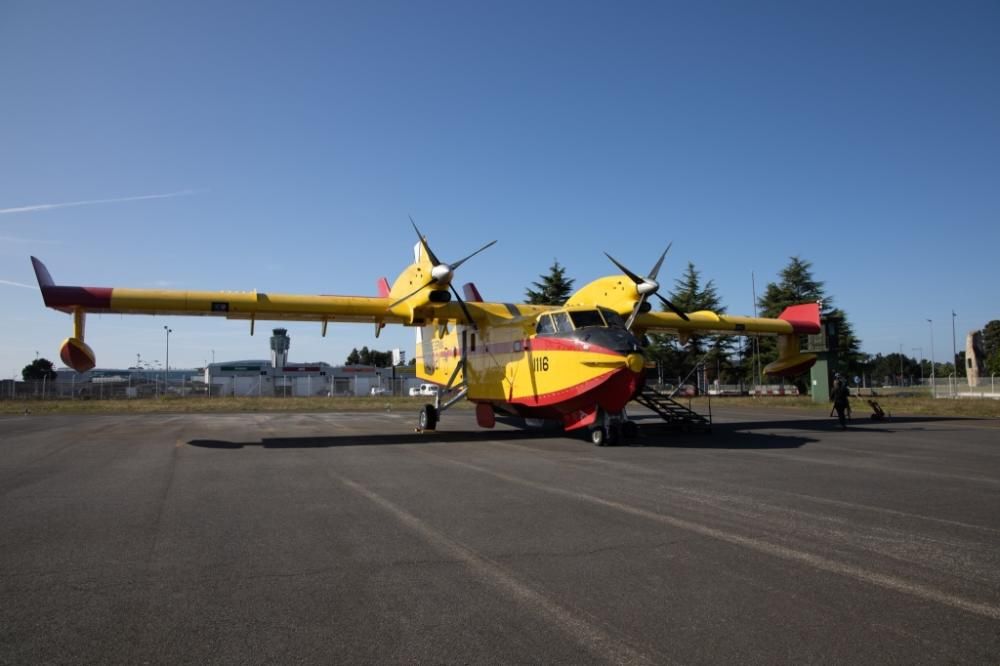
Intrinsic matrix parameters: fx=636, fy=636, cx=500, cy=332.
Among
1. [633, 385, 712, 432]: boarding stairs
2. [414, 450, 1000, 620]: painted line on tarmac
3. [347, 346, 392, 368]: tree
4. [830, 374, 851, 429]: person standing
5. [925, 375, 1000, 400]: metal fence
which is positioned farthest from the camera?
[347, 346, 392, 368]: tree

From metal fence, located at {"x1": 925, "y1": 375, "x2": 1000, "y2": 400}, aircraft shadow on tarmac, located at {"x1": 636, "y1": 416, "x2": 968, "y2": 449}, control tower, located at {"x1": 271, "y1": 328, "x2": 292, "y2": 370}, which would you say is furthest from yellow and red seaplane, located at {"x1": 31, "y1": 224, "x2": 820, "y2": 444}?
control tower, located at {"x1": 271, "y1": 328, "x2": 292, "y2": 370}

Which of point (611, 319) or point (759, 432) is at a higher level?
point (611, 319)

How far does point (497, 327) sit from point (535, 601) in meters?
15.5

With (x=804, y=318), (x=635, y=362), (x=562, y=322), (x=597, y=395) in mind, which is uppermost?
(x=804, y=318)

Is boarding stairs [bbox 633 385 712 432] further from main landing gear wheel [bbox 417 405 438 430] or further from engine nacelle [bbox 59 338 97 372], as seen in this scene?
engine nacelle [bbox 59 338 97 372]

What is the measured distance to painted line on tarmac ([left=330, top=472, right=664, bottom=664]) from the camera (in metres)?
3.62

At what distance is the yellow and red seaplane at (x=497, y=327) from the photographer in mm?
15836

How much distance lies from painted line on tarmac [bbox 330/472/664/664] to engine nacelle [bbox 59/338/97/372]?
1448cm

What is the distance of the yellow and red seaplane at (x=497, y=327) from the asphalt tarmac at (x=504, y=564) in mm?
4370

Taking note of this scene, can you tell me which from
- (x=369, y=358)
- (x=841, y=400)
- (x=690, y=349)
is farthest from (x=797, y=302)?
(x=369, y=358)

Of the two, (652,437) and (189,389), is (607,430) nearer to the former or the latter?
(652,437)

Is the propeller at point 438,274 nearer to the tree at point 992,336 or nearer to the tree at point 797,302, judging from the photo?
the tree at point 797,302

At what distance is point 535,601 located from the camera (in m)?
4.49

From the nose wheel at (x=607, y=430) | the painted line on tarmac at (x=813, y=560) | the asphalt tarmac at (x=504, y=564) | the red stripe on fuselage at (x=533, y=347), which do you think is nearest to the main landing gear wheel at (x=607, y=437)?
the nose wheel at (x=607, y=430)
